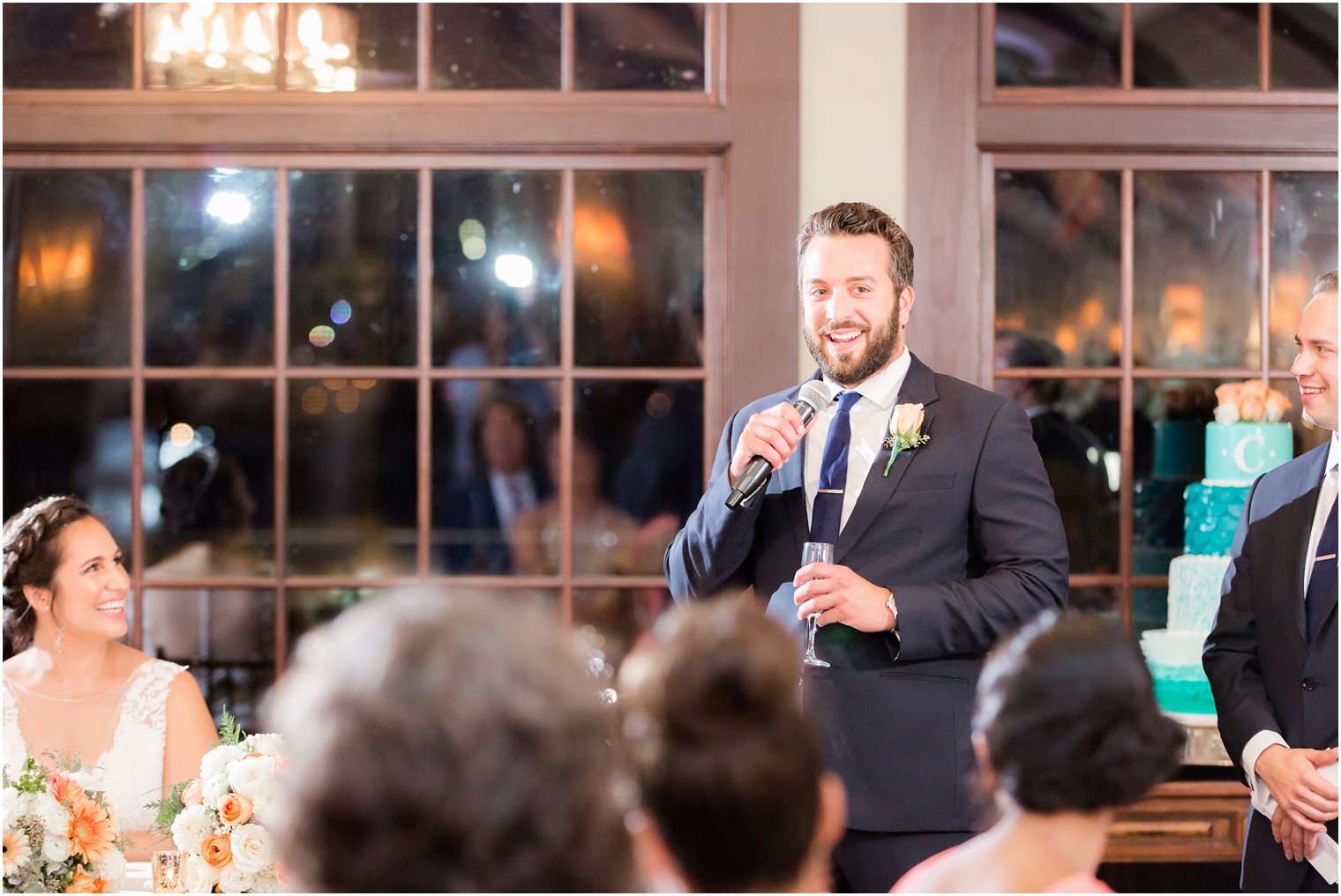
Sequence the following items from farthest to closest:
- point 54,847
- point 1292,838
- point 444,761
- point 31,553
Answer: point 31,553 < point 1292,838 < point 54,847 < point 444,761

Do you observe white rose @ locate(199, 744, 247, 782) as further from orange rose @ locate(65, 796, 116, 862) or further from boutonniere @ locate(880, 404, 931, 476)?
boutonniere @ locate(880, 404, 931, 476)

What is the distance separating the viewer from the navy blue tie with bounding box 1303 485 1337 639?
2.06 m

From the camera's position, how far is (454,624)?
723 mm

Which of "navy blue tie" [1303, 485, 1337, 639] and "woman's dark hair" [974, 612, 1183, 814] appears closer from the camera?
"woman's dark hair" [974, 612, 1183, 814]

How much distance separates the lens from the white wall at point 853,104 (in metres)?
3.07

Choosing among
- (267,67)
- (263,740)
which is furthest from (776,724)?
(267,67)

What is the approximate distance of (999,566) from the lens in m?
2.07

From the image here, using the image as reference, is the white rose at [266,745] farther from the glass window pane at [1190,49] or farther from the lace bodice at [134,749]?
the glass window pane at [1190,49]

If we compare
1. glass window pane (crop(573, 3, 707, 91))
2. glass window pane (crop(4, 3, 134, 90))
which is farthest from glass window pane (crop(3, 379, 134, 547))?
glass window pane (crop(573, 3, 707, 91))

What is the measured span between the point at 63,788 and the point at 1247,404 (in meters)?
Answer: 2.68

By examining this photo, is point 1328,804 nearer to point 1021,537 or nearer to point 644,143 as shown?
point 1021,537

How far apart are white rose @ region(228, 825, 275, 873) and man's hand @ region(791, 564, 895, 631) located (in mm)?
841

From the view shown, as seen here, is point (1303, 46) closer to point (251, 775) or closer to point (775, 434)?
point (775, 434)

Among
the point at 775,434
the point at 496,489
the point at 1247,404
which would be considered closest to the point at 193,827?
the point at 775,434
